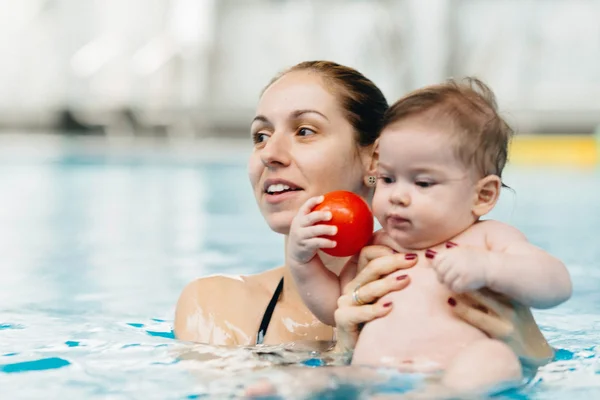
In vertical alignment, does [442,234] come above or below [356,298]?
above

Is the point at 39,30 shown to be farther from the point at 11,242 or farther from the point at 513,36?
the point at 11,242

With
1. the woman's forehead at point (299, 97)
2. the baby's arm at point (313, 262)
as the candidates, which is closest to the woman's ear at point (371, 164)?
the woman's forehead at point (299, 97)

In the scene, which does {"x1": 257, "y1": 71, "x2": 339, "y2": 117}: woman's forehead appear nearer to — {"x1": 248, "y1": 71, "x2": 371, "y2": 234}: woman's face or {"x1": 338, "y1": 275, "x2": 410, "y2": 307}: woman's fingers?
{"x1": 248, "y1": 71, "x2": 371, "y2": 234}: woman's face

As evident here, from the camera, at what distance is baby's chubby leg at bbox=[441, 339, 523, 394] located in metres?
2.09

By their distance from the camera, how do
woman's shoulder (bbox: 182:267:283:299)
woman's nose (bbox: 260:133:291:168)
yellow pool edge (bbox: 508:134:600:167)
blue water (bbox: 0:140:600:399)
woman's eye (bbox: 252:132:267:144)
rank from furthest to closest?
yellow pool edge (bbox: 508:134:600:167) < woman's shoulder (bbox: 182:267:283:299) < woman's eye (bbox: 252:132:267:144) < woman's nose (bbox: 260:133:291:168) < blue water (bbox: 0:140:600:399)

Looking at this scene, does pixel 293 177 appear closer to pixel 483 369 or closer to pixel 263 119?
pixel 263 119

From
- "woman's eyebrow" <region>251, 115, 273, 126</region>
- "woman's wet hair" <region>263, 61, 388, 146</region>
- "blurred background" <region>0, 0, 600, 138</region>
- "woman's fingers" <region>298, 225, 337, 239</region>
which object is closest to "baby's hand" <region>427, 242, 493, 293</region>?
"woman's fingers" <region>298, 225, 337, 239</region>

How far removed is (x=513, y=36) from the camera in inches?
658

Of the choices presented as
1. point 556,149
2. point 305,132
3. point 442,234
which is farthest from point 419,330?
point 556,149

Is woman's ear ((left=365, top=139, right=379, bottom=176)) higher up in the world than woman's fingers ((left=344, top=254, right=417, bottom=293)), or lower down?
higher up

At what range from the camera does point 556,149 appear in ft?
48.8

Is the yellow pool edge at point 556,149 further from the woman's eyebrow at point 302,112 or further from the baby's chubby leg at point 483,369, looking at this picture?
the baby's chubby leg at point 483,369

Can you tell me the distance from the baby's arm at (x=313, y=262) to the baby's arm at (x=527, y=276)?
45 centimetres

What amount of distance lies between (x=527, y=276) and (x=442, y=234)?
288mm
